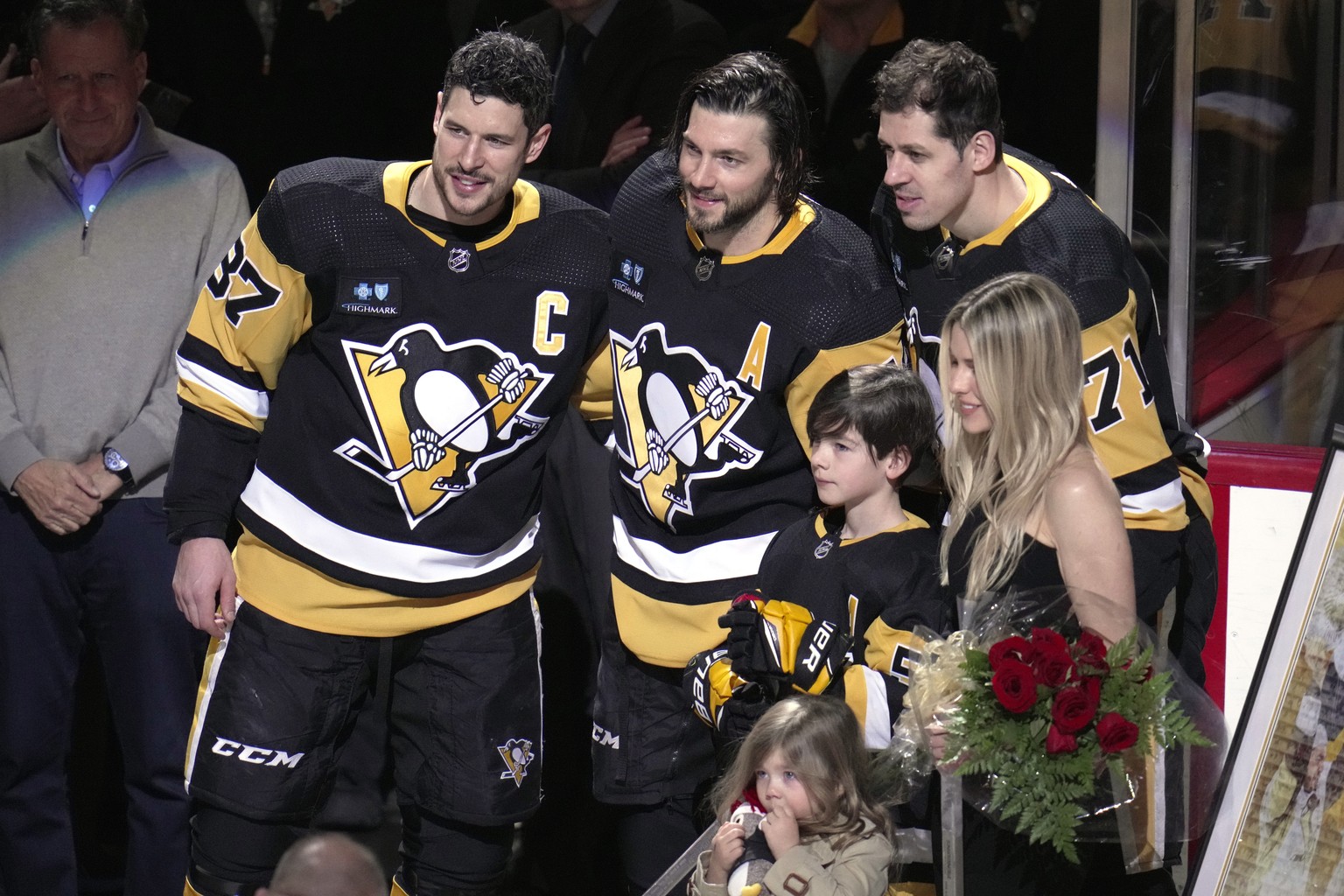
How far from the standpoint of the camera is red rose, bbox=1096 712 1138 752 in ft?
8.23

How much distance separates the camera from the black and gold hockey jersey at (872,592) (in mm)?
2992

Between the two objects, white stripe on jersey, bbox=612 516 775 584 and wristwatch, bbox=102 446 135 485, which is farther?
wristwatch, bbox=102 446 135 485

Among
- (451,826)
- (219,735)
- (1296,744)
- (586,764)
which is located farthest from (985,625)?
(586,764)

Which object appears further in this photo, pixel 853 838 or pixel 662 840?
pixel 662 840

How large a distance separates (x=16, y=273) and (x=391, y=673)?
1.40 metres

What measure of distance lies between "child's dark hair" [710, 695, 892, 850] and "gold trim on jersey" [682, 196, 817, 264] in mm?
855

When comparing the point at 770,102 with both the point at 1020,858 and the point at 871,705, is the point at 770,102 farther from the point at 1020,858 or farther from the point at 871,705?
the point at 1020,858

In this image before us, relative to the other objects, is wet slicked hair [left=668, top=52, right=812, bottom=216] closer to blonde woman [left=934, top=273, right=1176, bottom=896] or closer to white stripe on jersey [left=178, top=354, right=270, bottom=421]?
blonde woman [left=934, top=273, right=1176, bottom=896]

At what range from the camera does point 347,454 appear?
332cm

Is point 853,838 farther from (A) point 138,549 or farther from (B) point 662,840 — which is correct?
(A) point 138,549

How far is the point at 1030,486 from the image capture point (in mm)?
2768

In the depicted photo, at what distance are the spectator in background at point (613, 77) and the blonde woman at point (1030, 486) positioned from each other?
5.21ft

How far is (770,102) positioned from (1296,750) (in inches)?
58.8

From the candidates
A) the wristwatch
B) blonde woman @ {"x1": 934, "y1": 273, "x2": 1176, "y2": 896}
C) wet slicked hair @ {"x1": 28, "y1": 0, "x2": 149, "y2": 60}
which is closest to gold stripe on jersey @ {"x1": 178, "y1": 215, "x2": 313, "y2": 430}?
the wristwatch
